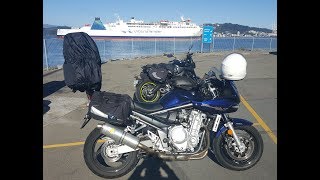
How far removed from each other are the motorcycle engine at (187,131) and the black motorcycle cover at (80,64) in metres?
1.21

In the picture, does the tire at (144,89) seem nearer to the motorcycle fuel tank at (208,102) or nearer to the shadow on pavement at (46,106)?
the shadow on pavement at (46,106)

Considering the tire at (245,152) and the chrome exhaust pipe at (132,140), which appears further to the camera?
the tire at (245,152)

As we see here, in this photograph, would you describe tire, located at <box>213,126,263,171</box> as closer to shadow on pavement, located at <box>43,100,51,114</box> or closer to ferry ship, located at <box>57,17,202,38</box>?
shadow on pavement, located at <box>43,100,51,114</box>

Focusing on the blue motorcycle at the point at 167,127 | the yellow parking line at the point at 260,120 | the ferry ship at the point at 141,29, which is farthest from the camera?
the ferry ship at the point at 141,29

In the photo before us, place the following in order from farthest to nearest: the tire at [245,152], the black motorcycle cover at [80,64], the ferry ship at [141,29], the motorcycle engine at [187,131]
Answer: the ferry ship at [141,29], the tire at [245,152], the motorcycle engine at [187,131], the black motorcycle cover at [80,64]

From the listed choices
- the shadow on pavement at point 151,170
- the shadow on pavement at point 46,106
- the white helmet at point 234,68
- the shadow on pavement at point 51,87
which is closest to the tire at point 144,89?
the shadow on pavement at point 46,106

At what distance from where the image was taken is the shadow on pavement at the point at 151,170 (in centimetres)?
347

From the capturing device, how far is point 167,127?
345 centimetres

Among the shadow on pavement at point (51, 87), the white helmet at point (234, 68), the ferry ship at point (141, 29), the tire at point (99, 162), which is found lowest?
the tire at point (99, 162)

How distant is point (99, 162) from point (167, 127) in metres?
1.11

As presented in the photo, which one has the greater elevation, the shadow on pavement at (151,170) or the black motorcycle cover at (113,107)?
→ the black motorcycle cover at (113,107)
